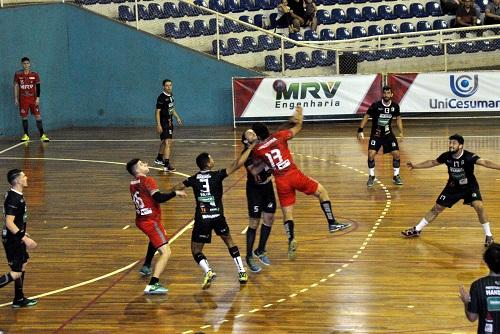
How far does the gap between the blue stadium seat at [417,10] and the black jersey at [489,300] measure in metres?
25.3

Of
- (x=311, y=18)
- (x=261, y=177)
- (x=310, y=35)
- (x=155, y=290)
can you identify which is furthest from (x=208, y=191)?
(x=311, y=18)

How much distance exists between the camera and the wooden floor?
12.6 m

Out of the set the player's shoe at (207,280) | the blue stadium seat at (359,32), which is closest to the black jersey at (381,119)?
the player's shoe at (207,280)

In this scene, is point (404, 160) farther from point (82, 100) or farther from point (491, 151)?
point (82, 100)

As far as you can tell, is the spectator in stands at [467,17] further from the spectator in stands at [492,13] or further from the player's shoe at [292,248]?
the player's shoe at [292,248]

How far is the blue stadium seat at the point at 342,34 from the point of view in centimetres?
3231

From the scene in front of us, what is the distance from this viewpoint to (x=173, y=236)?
55.9ft

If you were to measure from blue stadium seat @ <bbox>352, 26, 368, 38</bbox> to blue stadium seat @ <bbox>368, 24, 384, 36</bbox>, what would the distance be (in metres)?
0.17

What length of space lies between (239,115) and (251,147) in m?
16.1

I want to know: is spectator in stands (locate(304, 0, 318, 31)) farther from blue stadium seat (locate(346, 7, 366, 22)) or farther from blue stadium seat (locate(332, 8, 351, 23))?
blue stadium seat (locate(346, 7, 366, 22))

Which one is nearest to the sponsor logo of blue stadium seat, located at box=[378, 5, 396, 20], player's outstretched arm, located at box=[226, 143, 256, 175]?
blue stadium seat, located at box=[378, 5, 396, 20]

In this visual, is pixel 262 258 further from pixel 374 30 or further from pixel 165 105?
pixel 374 30

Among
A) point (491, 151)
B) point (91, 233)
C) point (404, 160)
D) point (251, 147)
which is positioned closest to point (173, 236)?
point (91, 233)

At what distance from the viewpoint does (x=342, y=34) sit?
3238 cm
